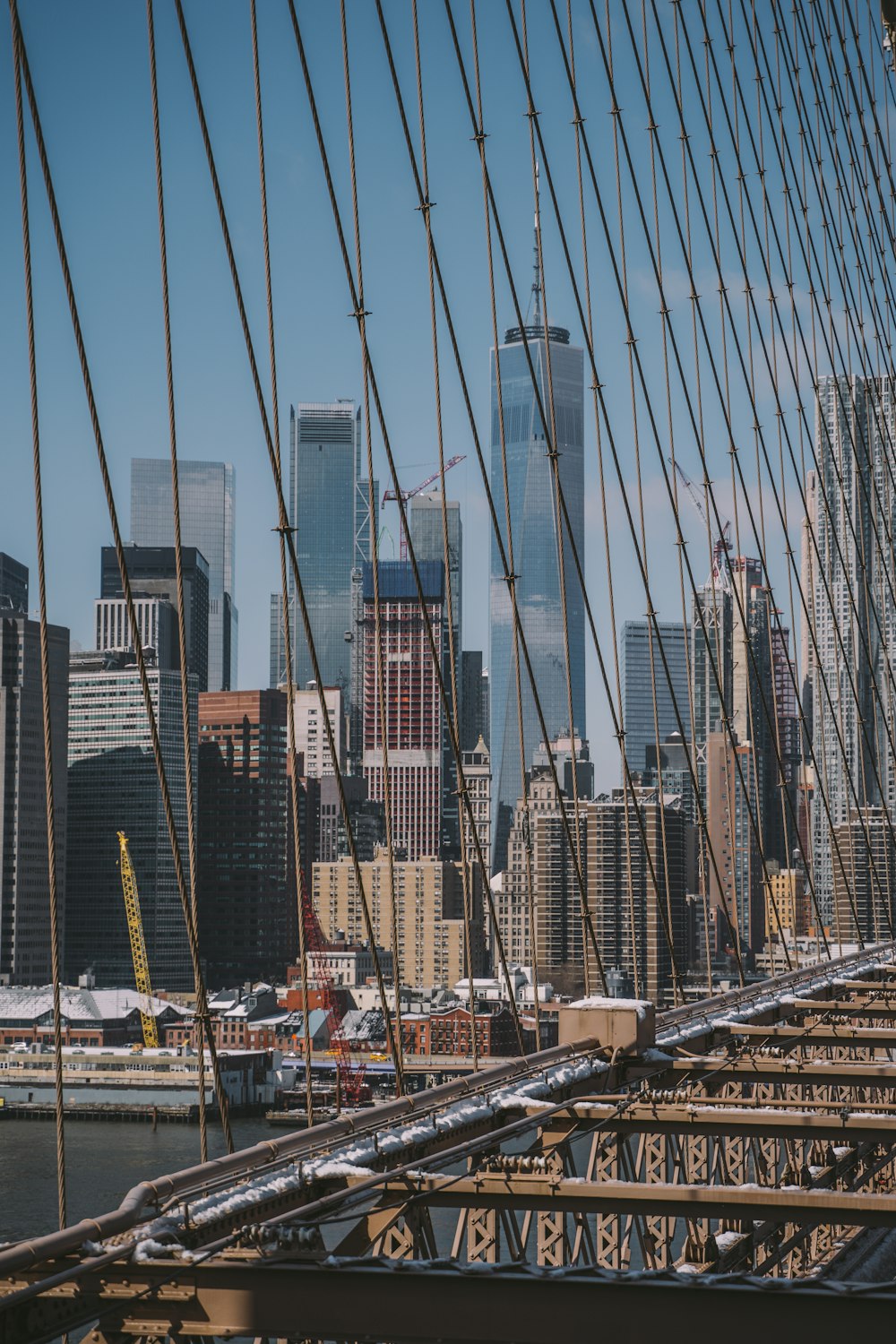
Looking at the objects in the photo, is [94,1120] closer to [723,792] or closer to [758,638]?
[723,792]

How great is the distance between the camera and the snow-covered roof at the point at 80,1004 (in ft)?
286

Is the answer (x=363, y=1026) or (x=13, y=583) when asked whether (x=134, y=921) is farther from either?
(x=13, y=583)

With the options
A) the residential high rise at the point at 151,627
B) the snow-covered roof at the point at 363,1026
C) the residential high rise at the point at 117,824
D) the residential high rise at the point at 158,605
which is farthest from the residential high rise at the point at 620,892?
the residential high rise at the point at 158,605

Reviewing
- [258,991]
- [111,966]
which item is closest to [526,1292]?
[258,991]

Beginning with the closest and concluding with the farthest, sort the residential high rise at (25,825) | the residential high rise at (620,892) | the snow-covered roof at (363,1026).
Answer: the snow-covered roof at (363,1026) → the residential high rise at (620,892) → the residential high rise at (25,825)

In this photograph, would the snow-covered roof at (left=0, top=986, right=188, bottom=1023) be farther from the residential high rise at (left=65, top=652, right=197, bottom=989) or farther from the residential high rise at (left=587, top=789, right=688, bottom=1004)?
the residential high rise at (left=587, top=789, right=688, bottom=1004)

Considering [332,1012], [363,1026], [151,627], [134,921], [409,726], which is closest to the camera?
[332,1012]

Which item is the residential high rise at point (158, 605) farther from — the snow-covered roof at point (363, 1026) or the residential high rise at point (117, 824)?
the snow-covered roof at point (363, 1026)

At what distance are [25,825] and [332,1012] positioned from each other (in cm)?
2442

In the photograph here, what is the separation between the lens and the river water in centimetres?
3597

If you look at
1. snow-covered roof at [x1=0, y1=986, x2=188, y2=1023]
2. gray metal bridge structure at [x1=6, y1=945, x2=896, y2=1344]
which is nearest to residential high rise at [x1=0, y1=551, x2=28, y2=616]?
snow-covered roof at [x1=0, y1=986, x2=188, y2=1023]

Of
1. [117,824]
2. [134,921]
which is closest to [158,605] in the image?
[117,824]

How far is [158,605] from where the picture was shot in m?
153

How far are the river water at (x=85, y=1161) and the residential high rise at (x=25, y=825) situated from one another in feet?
114
